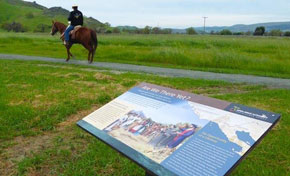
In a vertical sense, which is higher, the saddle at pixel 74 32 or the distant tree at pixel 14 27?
the distant tree at pixel 14 27

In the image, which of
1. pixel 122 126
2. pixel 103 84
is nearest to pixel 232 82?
pixel 103 84

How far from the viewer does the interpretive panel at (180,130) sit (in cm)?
188

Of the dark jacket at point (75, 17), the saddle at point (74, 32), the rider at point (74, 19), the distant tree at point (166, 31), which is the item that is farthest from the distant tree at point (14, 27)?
the dark jacket at point (75, 17)

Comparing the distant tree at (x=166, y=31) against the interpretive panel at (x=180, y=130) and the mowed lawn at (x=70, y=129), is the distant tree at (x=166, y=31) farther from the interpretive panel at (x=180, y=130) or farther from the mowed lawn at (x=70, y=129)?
the interpretive panel at (x=180, y=130)

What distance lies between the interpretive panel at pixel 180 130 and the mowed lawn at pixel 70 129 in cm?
100

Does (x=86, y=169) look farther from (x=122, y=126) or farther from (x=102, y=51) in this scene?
(x=102, y=51)

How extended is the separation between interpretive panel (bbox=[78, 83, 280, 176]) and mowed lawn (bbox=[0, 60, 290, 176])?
996mm

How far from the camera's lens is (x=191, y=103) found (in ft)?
8.17

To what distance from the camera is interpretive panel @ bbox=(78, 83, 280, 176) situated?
6.17ft

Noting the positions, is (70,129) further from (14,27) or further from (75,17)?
(14,27)

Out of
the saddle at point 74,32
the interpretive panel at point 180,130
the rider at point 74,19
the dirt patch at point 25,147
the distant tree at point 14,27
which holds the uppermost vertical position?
the distant tree at point 14,27

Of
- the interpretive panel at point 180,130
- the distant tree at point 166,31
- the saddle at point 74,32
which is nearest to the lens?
the interpretive panel at point 180,130

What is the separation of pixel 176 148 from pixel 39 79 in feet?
22.5

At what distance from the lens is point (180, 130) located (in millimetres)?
2205
